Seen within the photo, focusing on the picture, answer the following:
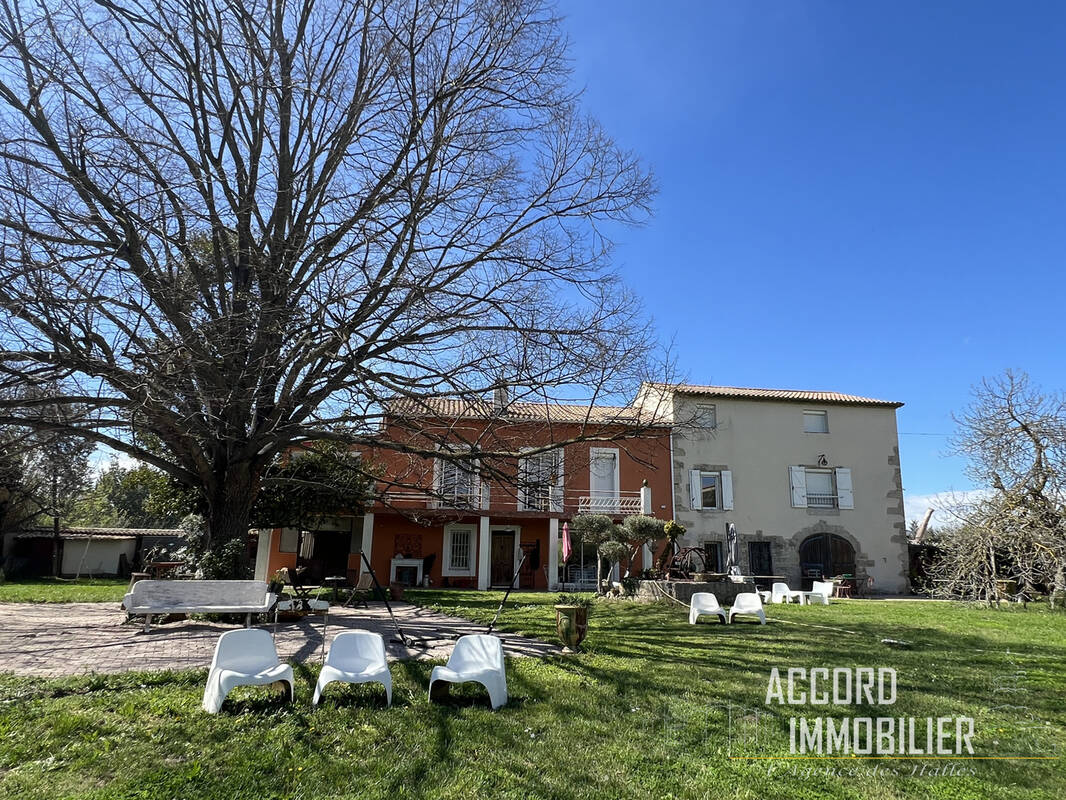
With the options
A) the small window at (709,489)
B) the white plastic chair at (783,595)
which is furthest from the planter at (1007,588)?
the small window at (709,489)

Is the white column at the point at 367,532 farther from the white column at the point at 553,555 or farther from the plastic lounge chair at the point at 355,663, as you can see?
the plastic lounge chair at the point at 355,663

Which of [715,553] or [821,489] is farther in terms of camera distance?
[821,489]

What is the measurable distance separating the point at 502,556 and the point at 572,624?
14978mm

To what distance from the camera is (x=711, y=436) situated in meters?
21.6

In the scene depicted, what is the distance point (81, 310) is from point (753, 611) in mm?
10440

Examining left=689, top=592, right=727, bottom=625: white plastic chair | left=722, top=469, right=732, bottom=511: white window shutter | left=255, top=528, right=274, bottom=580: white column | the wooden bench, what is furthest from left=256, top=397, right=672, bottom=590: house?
the wooden bench

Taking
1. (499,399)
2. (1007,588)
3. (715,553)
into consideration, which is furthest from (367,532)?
(1007,588)

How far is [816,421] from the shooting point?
23422 mm

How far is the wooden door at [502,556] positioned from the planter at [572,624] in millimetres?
14576

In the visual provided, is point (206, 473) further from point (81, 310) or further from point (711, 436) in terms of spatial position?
point (711, 436)

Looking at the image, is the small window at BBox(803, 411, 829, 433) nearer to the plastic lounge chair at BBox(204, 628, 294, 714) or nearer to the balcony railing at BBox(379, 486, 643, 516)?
the balcony railing at BBox(379, 486, 643, 516)

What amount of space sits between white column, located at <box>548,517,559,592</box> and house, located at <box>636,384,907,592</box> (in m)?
4.42

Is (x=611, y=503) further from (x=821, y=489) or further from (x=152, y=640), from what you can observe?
(x=152, y=640)

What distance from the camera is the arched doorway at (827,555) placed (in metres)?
21.8
